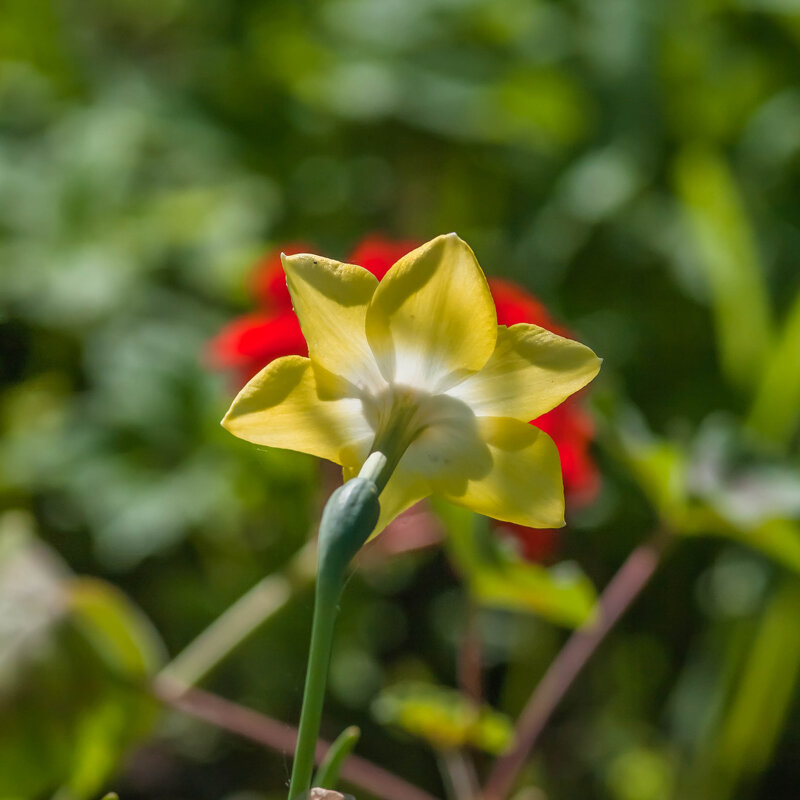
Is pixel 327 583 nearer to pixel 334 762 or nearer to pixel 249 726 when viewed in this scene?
pixel 334 762

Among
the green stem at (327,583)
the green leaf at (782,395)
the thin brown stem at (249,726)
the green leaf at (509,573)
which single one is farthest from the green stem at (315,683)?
the green leaf at (782,395)

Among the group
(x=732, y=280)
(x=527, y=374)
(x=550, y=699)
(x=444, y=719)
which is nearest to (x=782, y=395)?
(x=732, y=280)

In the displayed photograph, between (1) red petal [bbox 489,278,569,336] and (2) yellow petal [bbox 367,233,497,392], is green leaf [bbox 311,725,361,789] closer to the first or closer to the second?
(2) yellow petal [bbox 367,233,497,392]

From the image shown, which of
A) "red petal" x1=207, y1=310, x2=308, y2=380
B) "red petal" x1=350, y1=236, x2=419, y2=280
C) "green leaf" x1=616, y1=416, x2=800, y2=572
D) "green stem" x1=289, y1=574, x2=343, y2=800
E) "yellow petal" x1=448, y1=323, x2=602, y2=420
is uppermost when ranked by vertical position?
"yellow petal" x1=448, y1=323, x2=602, y2=420

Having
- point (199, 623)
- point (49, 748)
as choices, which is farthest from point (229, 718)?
point (199, 623)

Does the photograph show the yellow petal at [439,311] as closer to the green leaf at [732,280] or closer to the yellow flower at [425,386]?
the yellow flower at [425,386]

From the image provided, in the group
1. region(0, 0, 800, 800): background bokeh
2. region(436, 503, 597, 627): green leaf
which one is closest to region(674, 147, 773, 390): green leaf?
region(0, 0, 800, 800): background bokeh
